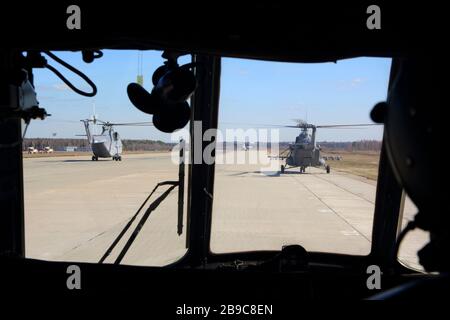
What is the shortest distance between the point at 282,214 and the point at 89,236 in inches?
110

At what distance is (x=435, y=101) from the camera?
2.39 ft

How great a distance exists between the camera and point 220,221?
4.14m

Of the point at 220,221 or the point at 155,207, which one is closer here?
the point at 155,207

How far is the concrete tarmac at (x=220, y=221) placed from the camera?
350cm

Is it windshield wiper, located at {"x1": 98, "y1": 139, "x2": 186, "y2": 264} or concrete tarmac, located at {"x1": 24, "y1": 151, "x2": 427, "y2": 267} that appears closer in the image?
windshield wiper, located at {"x1": 98, "y1": 139, "x2": 186, "y2": 264}

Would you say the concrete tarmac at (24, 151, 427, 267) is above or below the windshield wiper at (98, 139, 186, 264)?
below

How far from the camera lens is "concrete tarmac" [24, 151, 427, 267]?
3.50 m

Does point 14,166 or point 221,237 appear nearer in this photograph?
point 14,166

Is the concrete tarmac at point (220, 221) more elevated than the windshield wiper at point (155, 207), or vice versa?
the windshield wiper at point (155, 207)

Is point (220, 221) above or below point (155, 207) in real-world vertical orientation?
below

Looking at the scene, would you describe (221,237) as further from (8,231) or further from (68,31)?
(68,31)

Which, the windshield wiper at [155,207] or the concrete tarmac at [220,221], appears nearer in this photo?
the windshield wiper at [155,207]
